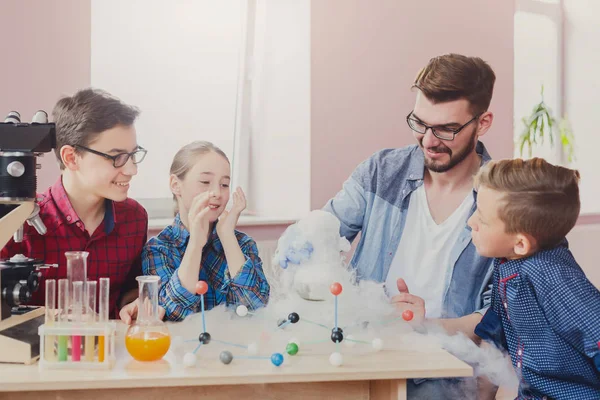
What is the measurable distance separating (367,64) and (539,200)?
6.45 ft

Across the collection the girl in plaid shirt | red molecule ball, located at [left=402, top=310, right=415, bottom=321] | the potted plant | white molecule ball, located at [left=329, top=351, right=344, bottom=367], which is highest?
the potted plant

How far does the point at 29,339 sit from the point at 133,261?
0.67m

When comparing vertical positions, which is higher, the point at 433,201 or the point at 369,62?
the point at 369,62

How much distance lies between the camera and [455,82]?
2373 mm

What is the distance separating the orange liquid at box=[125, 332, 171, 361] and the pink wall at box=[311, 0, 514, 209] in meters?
2.16

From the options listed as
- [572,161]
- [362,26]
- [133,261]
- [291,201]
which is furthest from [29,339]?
[572,161]

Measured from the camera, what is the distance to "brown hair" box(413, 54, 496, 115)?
93.1 inches

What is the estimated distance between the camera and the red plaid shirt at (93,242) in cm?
201

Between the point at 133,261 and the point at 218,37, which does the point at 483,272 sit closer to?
the point at 133,261

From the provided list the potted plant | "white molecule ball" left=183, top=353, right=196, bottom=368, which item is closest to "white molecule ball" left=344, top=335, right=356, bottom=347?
"white molecule ball" left=183, top=353, right=196, bottom=368

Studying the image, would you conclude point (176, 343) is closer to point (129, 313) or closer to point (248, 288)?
point (129, 313)

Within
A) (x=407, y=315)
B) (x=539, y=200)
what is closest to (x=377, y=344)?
(x=407, y=315)

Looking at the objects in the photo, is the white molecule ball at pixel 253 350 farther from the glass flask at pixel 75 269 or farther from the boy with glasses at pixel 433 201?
the boy with glasses at pixel 433 201

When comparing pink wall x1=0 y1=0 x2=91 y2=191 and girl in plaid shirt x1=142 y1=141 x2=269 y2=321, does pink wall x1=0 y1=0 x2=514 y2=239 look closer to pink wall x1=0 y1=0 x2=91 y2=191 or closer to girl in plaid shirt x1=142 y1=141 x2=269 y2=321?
pink wall x1=0 y1=0 x2=91 y2=191
